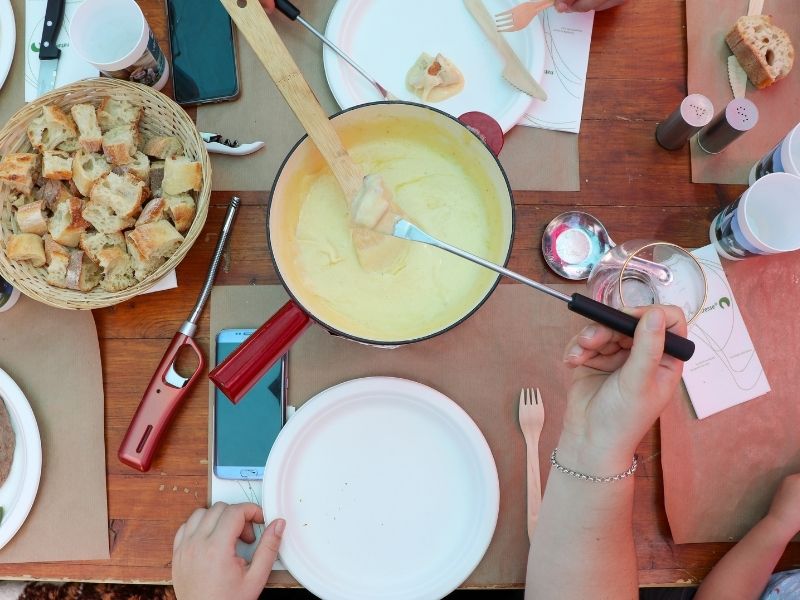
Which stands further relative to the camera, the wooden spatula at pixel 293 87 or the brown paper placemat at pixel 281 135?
the brown paper placemat at pixel 281 135

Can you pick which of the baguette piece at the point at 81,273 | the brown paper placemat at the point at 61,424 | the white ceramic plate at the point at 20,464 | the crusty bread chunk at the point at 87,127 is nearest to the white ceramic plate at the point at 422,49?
the crusty bread chunk at the point at 87,127

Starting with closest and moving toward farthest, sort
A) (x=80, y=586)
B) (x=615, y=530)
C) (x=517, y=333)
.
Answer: (x=615, y=530)
(x=517, y=333)
(x=80, y=586)

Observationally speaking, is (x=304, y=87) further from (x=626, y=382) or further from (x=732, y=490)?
(x=732, y=490)

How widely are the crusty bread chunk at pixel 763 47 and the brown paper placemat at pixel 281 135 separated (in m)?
0.33

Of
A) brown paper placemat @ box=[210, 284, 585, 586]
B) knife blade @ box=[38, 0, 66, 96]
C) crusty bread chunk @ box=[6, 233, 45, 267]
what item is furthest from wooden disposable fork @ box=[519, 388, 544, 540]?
knife blade @ box=[38, 0, 66, 96]

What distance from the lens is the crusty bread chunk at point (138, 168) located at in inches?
36.6

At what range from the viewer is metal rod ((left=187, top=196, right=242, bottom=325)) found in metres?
0.98

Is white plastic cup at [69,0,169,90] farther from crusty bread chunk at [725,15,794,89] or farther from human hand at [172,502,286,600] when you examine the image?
crusty bread chunk at [725,15,794,89]

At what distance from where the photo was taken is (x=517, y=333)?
3.28 feet

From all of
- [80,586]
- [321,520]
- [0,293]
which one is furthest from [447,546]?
[80,586]

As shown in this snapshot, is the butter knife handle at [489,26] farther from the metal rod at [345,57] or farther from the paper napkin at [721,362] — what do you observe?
the paper napkin at [721,362]

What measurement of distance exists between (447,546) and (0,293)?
85 cm

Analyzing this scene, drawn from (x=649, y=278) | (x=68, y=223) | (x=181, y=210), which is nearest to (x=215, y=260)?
(x=181, y=210)

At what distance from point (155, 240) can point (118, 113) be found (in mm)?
237
